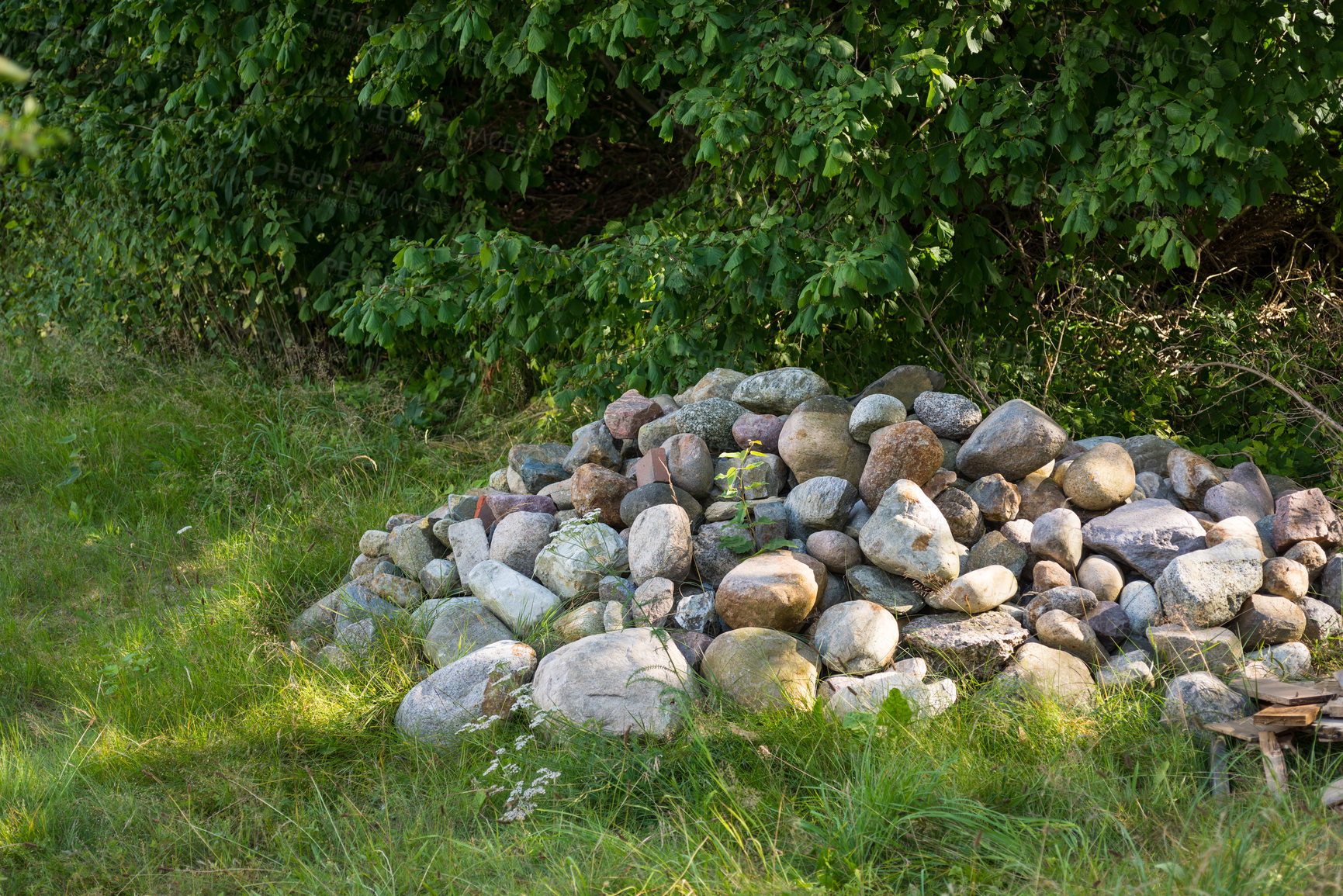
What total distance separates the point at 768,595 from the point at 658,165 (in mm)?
4530

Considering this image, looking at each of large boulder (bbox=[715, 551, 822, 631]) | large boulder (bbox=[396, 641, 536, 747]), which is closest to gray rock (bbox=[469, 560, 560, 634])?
large boulder (bbox=[396, 641, 536, 747])

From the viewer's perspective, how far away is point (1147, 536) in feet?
10.4

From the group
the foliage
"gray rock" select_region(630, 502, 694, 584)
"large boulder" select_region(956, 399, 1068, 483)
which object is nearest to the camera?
"gray rock" select_region(630, 502, 694, 584)

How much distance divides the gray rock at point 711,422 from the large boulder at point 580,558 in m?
0.53

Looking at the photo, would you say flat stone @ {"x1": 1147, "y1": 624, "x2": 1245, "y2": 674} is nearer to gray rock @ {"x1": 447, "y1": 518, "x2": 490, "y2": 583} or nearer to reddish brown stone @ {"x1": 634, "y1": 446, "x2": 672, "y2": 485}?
reddish brown stone @ {"x1": 634, "y1": 446, "x2": 672, "y2": 485}

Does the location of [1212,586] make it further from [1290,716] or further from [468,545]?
[468,545]

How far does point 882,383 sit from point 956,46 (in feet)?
4.83

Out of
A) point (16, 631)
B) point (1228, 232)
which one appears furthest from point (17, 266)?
point (1228, 232)

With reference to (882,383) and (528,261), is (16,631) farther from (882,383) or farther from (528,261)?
(882,383)

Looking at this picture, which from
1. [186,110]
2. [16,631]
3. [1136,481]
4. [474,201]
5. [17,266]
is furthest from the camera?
[17,266]

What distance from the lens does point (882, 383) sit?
3.86m

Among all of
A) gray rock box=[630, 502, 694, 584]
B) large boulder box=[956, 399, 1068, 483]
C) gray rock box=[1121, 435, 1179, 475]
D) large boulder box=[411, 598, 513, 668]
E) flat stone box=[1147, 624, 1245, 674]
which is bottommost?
flat stone box=[1147, 624, 1245, 674]

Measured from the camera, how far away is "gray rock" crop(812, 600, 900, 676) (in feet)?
9.66

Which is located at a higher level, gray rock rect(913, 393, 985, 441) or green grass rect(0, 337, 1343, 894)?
gray rock rect(913, 393, 985, 441)
